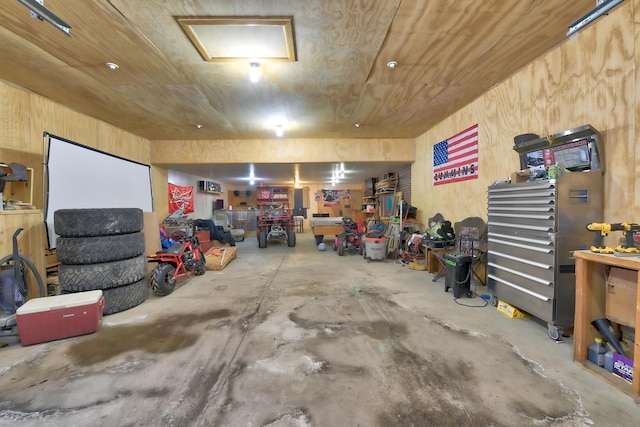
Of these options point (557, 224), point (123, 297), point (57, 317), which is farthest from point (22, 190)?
point (557, 224)

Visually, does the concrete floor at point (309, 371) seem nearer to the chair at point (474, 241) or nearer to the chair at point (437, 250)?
the chair at point (474, 241)

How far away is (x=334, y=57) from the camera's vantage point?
2.89 m

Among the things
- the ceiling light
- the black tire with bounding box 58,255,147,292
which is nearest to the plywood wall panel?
the ceiling light

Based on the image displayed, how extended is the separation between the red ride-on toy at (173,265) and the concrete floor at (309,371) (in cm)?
43

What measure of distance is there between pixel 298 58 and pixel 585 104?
302 cm

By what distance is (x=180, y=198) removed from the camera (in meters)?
8.19

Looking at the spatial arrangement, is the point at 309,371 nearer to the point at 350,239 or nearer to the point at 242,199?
the point at 350,239

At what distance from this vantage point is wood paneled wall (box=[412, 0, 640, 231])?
7.09ft

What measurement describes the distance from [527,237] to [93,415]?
3.83 metres

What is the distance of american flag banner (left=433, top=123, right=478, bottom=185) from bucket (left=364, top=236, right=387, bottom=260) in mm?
1773

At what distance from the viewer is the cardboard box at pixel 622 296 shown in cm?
176

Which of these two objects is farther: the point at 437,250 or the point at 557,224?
the point at 437,250

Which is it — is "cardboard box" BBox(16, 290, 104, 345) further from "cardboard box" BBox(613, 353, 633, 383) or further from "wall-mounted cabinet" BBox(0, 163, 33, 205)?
"cardboard box" BBox(613, 353, 633, 383)

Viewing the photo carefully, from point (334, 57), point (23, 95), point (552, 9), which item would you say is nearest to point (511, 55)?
point (552, 9)
